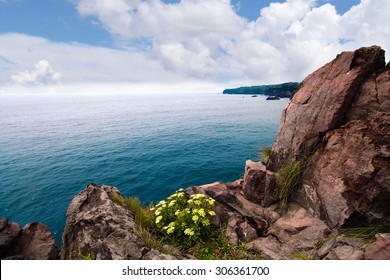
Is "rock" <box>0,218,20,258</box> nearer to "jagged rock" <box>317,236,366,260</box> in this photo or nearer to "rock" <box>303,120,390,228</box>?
"jagged rock" <box>317,236,366,260</box>

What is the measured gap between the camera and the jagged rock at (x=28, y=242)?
755cm

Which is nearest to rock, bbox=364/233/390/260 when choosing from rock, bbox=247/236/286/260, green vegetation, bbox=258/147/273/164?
rock, bbox=247/236/286/260

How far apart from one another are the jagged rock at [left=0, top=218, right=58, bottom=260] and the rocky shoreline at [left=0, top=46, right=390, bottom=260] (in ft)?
0.10

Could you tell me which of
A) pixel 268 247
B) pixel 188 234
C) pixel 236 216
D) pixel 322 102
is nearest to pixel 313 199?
pixel 268 247

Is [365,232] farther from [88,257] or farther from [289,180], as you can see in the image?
[88,257]

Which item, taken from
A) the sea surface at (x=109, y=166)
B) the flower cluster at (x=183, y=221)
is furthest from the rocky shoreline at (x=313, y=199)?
the sea surface at (x=109, y=166)

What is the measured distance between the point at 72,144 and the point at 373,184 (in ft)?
152

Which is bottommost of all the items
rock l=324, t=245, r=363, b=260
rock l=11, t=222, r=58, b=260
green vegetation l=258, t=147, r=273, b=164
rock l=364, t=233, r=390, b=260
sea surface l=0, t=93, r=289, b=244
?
sea surface l=0, t=93, r=289, b=244

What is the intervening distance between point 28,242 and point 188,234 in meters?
6.21

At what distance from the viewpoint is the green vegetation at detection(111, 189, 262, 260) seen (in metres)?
6.68

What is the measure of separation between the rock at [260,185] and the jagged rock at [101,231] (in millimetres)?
6063

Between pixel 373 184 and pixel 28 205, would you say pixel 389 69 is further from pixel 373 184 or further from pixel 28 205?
pixel 28 205
